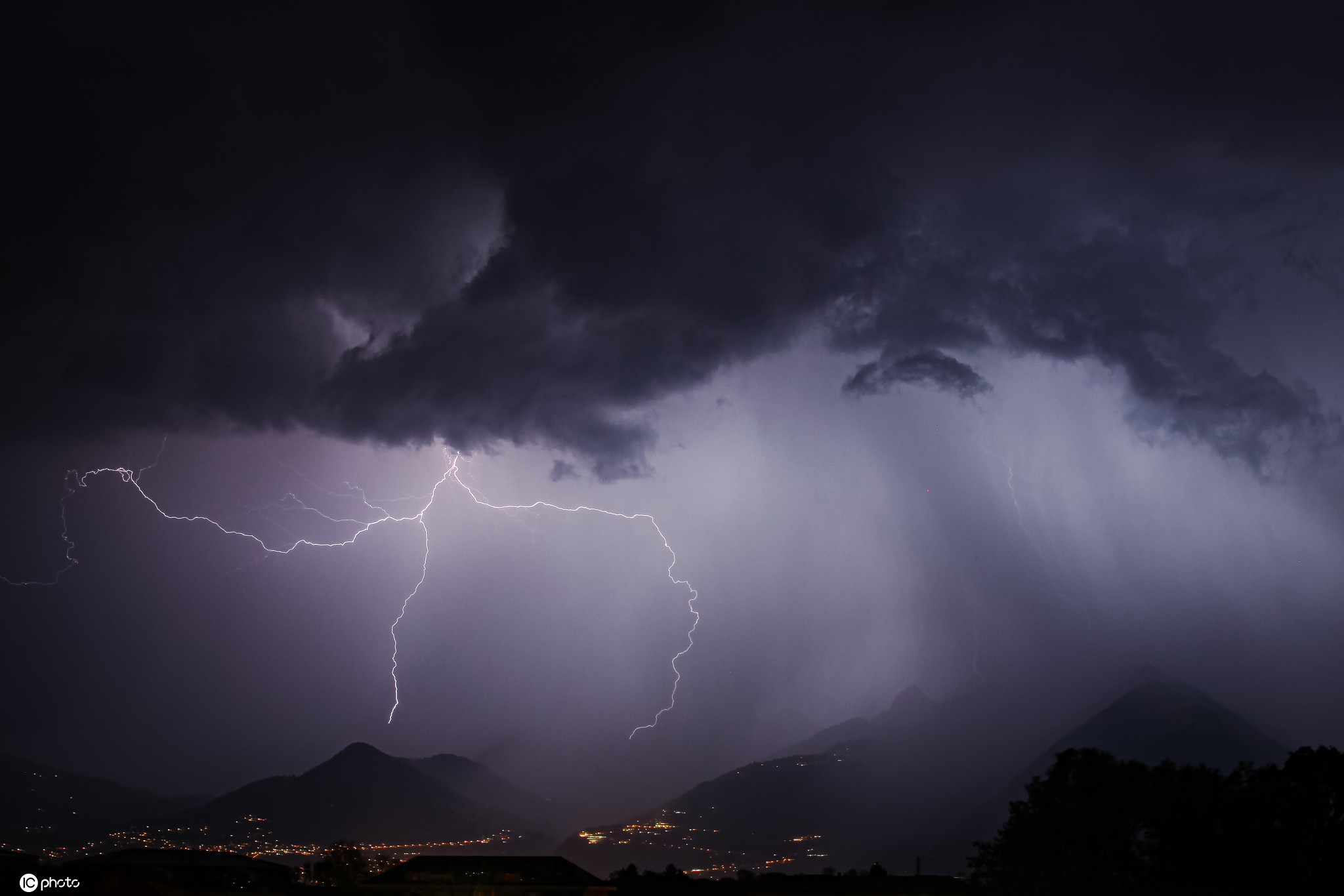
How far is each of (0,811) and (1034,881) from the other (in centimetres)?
21477

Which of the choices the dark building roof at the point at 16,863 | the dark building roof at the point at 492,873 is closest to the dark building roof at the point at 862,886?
the dark building roof at the point at 492,873

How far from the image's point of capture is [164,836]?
171 metres

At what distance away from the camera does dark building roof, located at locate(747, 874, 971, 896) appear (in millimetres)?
43406

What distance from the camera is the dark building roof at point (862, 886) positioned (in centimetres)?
4341

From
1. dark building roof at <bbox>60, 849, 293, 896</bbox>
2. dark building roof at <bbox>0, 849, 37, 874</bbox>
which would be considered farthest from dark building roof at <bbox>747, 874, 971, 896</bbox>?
dark building roof at <bbox>0, 849, 37, 874</bbox>

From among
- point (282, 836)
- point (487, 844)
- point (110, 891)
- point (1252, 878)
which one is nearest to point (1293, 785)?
point (1252, 878)

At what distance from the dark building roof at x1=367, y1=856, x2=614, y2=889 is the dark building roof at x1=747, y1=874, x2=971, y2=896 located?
1020cm

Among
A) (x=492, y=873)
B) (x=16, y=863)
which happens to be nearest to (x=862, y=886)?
(x=492, y=873)

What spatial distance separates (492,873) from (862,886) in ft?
67.0

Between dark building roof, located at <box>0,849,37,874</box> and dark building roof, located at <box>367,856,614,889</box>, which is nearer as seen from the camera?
dark building roof, located at <box>0,849,37,874</box>

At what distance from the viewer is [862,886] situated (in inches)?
1818

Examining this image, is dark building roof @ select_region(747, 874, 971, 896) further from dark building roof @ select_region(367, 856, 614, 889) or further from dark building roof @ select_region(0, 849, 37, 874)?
dark building roof @ select_region(0, 849, 37, 874)

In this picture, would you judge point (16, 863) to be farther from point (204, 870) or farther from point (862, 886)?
point (862, 886)

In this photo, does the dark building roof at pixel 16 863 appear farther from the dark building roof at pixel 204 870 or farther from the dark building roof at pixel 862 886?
the dark building roof at pixel 862 886
